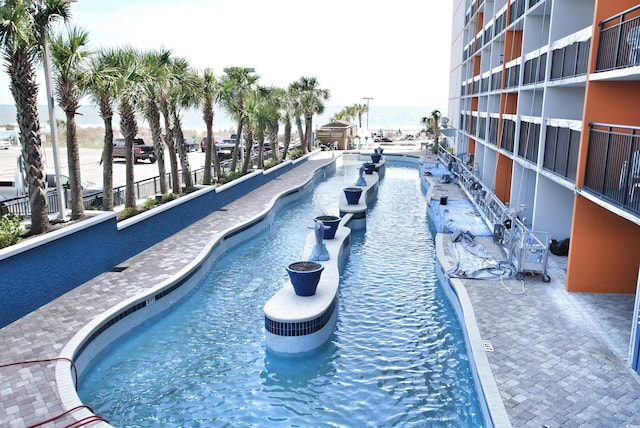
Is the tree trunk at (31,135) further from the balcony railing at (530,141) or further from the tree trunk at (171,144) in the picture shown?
the balcony railing at (530,141)

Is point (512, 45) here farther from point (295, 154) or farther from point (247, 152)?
point (295, 154)

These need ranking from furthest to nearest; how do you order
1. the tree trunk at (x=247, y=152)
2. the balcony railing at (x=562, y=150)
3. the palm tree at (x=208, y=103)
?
the tree trunk at (x=247, y=152), the palm tree at (x=208, y=103), the balcony railing at (x=562, y=150)

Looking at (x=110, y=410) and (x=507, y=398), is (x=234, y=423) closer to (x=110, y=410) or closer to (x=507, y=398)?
(x=110, y=410)

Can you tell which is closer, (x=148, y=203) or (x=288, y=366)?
(x=288, y=366)

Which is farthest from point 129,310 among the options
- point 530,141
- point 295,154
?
point 295,154

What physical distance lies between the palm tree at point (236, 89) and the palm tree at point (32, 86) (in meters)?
11.9

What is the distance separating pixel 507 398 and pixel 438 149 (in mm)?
39174

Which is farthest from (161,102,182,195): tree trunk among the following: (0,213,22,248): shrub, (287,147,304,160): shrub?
(287,147,304,160): shrub

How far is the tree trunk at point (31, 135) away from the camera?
40.2 ft

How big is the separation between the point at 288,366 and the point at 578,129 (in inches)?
364

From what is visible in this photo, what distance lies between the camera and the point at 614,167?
11148mm

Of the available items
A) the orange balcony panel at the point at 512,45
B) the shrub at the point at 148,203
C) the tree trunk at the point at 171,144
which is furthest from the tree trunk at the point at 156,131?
the orange balcony panel at the point at 512,45

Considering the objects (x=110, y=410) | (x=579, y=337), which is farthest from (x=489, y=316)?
(x=110, y=410)

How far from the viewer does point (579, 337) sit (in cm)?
1000
